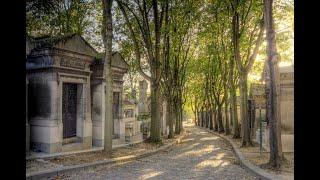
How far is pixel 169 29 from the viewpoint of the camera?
72.0ft

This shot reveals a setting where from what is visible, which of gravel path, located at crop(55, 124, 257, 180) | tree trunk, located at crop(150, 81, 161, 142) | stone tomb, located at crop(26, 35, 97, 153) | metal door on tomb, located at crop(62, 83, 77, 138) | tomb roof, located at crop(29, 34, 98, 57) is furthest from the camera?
tree trunk, located at crop(150, 81, 161, 142)

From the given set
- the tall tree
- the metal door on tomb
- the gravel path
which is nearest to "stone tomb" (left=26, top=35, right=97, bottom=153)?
the metal door on tomb

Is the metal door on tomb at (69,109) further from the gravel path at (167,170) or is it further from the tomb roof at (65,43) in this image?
the gravel path at (167,170)

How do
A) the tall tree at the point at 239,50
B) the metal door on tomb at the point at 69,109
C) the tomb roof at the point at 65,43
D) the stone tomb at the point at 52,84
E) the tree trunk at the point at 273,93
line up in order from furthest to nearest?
the tall tree at the point at 239,50 → the metal door on tomb at the point at 69,109 → the tomb roof at the point at 65,43 → the stone tomb at the point at 52,84 → the tree trunk at the point at 273,93

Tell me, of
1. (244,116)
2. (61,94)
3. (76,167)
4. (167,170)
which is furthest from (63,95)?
(244,116)

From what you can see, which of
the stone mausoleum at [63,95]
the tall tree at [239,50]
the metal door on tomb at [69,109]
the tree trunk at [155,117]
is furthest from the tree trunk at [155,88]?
the metal door on tomb at [69,109]

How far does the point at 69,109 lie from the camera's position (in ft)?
51.3

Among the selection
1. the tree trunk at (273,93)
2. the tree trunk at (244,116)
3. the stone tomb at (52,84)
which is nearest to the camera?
the tree trunk at (273,93)

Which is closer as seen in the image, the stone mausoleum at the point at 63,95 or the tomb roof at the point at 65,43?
the stone mausoleum at the point at 63,95

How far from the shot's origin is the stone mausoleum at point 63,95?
1371 cm

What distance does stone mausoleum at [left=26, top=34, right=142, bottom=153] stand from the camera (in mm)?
13711

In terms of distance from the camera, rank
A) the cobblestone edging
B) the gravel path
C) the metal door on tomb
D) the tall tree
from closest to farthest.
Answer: the cobblestone edging
the gravel path
the metal door on tomb
the tall tree

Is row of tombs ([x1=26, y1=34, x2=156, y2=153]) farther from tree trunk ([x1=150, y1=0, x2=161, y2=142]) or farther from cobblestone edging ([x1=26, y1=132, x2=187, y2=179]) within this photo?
cobblestone edging ([x1=26, y1=132, x2=187, y2=179])
